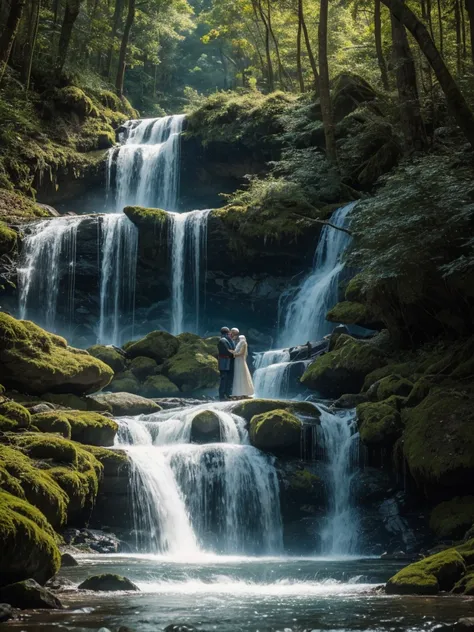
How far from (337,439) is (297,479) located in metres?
1.44

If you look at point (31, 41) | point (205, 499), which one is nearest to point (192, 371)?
point (205, 499)

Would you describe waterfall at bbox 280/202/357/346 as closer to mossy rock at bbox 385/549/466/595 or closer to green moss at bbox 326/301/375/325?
green moss at bbox 326/301/375/325

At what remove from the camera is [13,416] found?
12.5 meters

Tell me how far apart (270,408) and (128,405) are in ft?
11.7

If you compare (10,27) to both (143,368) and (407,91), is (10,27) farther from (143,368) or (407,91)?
(407,91)

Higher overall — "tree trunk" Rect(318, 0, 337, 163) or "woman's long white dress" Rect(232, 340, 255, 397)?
"tree trunk" Rect(318, 0, 337, 163)

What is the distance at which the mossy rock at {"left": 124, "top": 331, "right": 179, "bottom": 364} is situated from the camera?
21.6m

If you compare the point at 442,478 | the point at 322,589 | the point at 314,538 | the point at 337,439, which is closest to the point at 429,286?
the point at 337,439

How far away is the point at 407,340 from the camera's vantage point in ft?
57.6

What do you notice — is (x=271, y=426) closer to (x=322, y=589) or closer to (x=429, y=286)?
(x=429, y=286)

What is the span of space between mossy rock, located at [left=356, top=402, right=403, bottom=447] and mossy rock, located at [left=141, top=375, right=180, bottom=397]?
24.1 ft

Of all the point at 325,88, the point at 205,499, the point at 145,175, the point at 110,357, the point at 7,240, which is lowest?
the point at 205,499

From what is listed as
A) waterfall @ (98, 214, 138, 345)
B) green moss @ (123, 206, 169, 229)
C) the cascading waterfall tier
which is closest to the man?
the cascading waterfall tier

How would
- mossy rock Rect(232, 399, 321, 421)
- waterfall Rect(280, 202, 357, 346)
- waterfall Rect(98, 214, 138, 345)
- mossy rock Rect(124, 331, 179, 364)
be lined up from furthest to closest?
waterfall Rect(98, 214, 138, 345)
waterfall Rect(280, 202, 357, 346)
mossy rock Rect(124, 331, 179, 364)
mossy rock Rect(232, 399, 321, 421)
